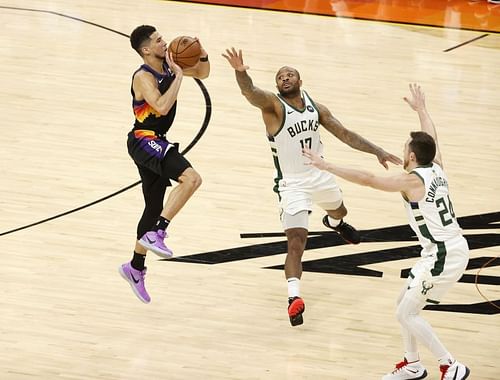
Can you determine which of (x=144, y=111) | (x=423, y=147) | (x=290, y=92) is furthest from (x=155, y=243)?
(x=423, y=147)

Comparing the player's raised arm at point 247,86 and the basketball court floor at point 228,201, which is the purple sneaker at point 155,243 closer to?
the basketball court floor at point 228,201

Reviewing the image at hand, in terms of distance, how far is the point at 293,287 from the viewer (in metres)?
8.97

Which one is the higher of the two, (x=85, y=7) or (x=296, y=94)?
(x=296, y=94)

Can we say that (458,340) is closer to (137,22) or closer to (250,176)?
(250,176)

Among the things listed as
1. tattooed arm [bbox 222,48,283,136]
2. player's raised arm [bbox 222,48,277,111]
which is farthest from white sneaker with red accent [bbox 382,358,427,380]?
player's raised arm [bbox 222,48,277,111]

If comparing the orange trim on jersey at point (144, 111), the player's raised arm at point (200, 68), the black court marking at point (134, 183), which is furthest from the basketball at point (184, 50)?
the black court marking at point (134, 183)

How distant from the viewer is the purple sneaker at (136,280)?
9.16 metres

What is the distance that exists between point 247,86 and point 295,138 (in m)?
0.63

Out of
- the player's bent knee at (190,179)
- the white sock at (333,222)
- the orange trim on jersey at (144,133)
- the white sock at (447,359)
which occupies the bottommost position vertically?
the white sock at (333,222)

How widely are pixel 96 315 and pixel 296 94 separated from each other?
8.17ft

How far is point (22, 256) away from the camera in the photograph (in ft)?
33.7

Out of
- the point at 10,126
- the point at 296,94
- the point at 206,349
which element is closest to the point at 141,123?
the point at 296,94

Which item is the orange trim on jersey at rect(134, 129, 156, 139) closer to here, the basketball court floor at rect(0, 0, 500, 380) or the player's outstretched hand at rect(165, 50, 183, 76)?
the player's outstretched hand at rect(165, 50, 183, 76)

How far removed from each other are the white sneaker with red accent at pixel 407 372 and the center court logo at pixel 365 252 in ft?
5.94
